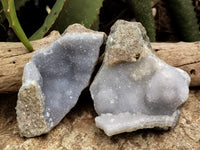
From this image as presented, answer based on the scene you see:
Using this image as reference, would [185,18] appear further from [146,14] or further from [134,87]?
[134,87]

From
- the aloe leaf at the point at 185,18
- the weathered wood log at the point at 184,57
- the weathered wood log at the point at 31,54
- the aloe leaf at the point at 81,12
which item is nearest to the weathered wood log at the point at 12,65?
the weathered wood log at the point at 31,54

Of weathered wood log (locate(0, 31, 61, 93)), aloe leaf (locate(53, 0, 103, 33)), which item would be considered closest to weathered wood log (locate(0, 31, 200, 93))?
weathered wood log (locate(0, 31, 61, 93))

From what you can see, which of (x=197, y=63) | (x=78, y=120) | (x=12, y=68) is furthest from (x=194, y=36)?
(x=12, y=68)

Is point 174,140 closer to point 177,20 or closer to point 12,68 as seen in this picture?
point 12,68

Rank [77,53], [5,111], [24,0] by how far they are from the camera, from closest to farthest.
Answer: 1. [77,53]
2. [5,111]
3. [24,0]

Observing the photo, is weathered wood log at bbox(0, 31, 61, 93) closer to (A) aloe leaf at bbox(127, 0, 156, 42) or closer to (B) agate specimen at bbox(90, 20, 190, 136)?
(B) agate specimen at bbox(90, 20, 190, 136)

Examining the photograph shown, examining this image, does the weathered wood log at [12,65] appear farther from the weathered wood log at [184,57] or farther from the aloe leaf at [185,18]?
the aloe leaf at [185,18]

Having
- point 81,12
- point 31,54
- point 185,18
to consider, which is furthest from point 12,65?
point 185,18
